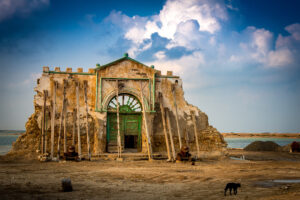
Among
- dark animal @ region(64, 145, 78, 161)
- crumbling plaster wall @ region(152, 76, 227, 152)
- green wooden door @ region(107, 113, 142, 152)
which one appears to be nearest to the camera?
dark animal @ region(64, 145, 78, 161)

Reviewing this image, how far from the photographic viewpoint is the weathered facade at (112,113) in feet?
44.4

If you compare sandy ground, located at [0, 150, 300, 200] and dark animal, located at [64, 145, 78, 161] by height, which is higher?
dark animal, located at [64, 145, 78, 161]

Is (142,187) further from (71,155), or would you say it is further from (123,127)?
(123,127)

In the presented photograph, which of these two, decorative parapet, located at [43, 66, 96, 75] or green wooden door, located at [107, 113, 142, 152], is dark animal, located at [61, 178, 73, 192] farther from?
decorative parapet, located at [43, 66, 96, 75]

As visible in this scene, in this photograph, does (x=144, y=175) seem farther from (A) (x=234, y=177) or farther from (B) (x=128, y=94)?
(B) (x=128, y=94)

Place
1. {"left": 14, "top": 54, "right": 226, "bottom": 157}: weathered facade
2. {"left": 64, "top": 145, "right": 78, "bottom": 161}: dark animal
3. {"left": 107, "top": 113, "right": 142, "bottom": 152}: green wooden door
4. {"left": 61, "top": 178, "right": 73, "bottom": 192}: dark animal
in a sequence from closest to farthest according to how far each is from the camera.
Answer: {"left": 61, "top": 178, "right": 73, "bottom": 192}: dark animal < {"left": 64, "top": 145, "right": 78, "bottom": 161}: dark animal < {"left": 14, "top": 54, "right": 226, "bottom": 157}: weathered facade < {"left": 107, "top": 113, "right": 142, "bottom": 152}: green wooden door

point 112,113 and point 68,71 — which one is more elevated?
point 68,71

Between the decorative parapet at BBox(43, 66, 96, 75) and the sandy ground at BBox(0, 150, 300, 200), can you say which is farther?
the decorative parapet at BBox(43, 66, 96, 75)

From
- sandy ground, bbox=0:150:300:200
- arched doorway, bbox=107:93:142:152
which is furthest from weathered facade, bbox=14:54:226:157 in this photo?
sandy ground, bbox=0:150:300:200

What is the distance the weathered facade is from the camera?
13.5 meters

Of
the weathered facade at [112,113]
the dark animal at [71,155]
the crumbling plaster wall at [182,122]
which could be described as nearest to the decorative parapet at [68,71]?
the weathered facade at [112,113]

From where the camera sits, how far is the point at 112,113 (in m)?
14.5

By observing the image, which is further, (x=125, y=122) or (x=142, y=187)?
(x=125, y=122)

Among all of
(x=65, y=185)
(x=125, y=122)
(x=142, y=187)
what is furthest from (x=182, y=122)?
(x=65, y=185)
